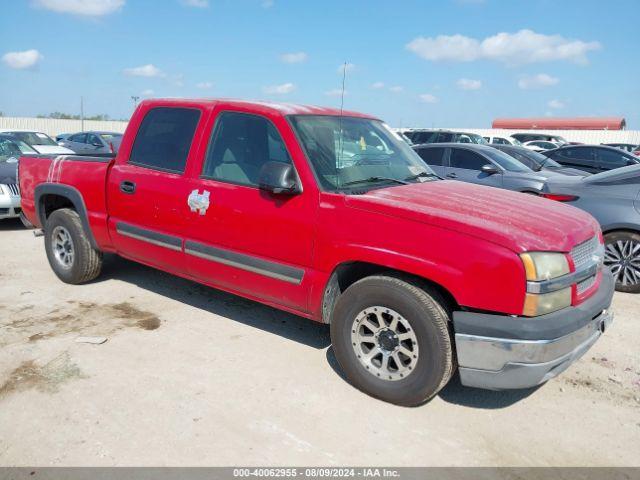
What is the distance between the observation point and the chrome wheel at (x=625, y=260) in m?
5.60

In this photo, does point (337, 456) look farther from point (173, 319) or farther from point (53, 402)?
point (173, 319)

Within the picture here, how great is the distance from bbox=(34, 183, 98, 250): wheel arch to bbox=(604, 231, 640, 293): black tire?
551cm

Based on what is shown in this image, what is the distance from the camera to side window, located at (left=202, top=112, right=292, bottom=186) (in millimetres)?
3814

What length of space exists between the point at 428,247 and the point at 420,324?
0.46 m

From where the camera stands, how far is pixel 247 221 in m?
3.77

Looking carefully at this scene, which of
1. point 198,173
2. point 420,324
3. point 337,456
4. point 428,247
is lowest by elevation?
point 337,456

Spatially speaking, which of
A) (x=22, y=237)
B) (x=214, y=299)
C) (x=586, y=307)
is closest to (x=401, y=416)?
(x=586, y=307)

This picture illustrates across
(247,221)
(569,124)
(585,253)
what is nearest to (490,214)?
(585,253)

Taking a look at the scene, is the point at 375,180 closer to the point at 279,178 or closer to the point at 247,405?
the point at 279,178

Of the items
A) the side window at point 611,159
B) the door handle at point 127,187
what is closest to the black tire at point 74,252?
the door handle at point 127,187

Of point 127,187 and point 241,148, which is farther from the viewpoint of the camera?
point 127,187

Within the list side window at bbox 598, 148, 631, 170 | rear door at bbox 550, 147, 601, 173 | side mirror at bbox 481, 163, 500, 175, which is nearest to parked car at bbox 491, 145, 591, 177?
rear door at bbox 550, 147, 601, 173

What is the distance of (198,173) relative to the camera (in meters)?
4.10

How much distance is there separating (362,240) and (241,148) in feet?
4.43
